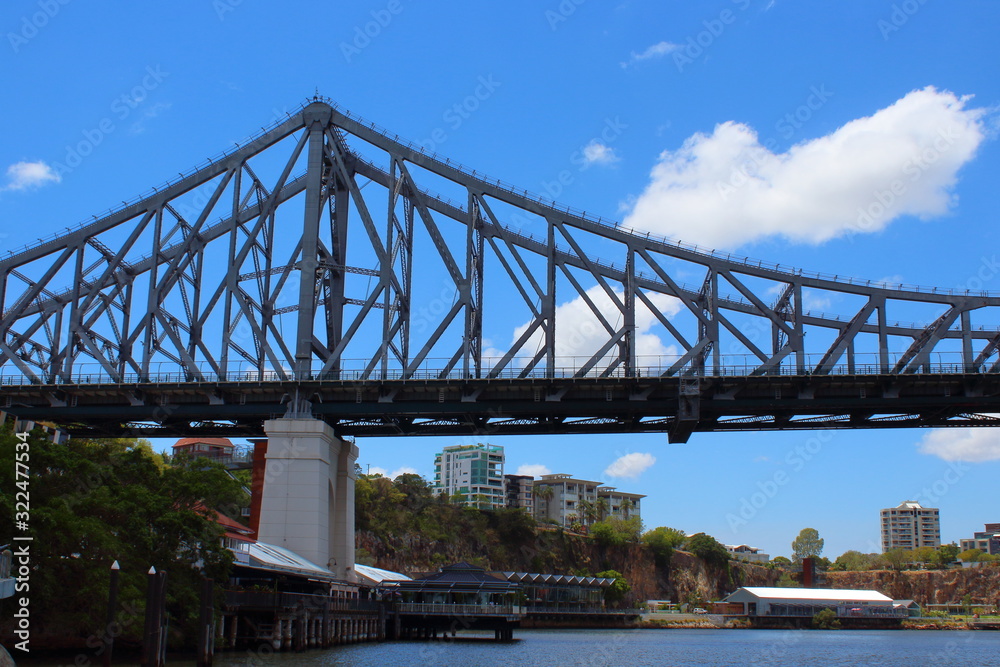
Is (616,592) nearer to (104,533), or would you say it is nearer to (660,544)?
(660,544)

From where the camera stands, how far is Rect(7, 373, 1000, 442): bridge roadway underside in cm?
6844

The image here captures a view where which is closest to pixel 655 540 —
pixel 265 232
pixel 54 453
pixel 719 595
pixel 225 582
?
pixel 719 595

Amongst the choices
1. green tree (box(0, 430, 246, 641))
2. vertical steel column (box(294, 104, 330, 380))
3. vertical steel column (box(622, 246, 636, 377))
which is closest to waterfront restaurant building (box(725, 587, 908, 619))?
vertical steel column (box(622, 246, 636, 377))

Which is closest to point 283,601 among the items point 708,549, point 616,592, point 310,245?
point 310,245

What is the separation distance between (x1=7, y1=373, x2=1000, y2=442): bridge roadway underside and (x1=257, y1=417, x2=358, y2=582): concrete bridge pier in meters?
2.98

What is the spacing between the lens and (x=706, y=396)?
6981 centimetres

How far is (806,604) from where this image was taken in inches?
5546

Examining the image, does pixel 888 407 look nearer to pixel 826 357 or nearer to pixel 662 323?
pixel 826 357

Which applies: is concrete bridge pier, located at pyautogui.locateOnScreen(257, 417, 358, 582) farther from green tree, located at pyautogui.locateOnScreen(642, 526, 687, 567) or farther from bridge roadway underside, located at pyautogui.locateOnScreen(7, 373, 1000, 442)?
green tree, located at pyautogui.locateOnScreen(642, 526, 687, 567)

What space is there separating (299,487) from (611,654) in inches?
916

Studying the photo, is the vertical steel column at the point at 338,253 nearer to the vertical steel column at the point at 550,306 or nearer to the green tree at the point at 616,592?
the vertical steel column at the point at 550,306

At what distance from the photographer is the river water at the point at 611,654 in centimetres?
5344

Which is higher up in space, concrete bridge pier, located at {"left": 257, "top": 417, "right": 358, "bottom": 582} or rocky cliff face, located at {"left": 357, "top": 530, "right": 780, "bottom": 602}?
concrete bridge pier, located at {"left": 257, "top": 417, "right": 358, "bottom": 582}

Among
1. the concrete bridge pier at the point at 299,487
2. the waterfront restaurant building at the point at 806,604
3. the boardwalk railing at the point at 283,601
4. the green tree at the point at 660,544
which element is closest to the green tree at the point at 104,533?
the boardwalk railing at the point at 283,601
